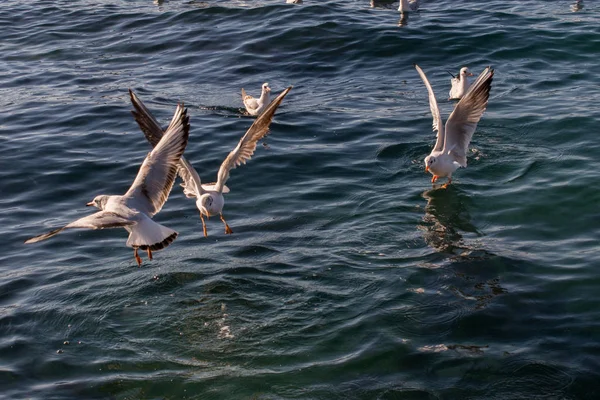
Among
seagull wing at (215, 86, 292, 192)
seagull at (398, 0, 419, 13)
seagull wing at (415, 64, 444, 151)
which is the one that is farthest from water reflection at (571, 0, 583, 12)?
seagull wing at (215, 86, 292, 192)

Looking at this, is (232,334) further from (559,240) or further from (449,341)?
(559,240)

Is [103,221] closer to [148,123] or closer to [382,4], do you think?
[148,123]

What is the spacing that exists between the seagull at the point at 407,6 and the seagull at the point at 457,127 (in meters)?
10.4

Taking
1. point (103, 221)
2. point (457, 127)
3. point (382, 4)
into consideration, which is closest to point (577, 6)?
point (382, 4)

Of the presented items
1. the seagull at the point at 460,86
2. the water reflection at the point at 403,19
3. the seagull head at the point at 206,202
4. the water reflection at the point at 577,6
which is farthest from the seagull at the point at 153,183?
the water reflection at the point at 577,6

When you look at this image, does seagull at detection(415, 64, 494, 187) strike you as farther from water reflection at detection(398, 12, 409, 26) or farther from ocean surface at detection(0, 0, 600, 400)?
water reflection at detection(398, 12, 409, 26)

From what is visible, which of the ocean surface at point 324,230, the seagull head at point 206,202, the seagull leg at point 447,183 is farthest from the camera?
the seagull leg at point 447,183

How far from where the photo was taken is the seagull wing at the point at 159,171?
30.8ft

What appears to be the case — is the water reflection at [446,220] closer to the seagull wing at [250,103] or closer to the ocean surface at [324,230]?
the ocean surface at [324,230]

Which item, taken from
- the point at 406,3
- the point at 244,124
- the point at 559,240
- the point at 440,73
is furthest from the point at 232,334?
the point at 406,3

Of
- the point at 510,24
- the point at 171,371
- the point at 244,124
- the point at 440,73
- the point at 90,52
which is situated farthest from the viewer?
the point at 90,52

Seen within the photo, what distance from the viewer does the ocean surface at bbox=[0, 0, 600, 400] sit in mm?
8055

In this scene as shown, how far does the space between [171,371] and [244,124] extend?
7.92 metres

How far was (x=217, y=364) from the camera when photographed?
8195 mm
